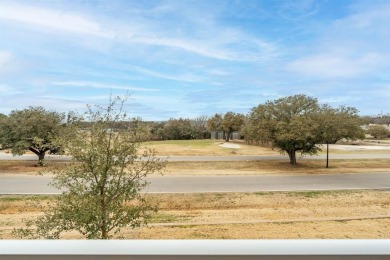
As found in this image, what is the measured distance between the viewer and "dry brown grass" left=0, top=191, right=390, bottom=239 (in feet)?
8.12

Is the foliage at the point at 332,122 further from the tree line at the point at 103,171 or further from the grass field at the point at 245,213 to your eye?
the tree line at the point at 103,171

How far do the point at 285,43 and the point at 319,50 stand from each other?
10.5 inches

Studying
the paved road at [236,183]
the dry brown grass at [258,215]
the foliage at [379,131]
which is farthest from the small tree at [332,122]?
the foliage at [379,131]

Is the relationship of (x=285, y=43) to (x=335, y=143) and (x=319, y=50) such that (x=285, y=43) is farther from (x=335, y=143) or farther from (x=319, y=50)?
(x=335, y=143)

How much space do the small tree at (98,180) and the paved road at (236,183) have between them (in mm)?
2230

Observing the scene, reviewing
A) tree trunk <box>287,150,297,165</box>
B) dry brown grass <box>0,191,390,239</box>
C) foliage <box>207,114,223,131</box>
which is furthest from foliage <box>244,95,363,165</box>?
foliage <box>207,114,223,131</box>

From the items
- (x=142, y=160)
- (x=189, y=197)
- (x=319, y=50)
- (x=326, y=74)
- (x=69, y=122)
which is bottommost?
(x=189, y=197)

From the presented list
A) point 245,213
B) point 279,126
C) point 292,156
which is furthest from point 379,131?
point 292,156

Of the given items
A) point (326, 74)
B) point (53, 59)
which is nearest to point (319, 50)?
point (326, 74)

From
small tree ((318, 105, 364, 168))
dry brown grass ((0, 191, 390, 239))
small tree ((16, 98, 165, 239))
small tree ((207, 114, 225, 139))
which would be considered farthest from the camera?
small tree ((318, 105, 364, 168))

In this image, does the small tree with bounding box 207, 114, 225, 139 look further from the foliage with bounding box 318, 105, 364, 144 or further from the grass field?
the foliage with bounding box 318, 105, 364, 144

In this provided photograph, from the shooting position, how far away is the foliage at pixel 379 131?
7.73ft

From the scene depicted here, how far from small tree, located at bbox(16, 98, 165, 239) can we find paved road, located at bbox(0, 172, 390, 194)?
2.23 meters

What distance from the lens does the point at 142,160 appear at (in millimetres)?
2281
